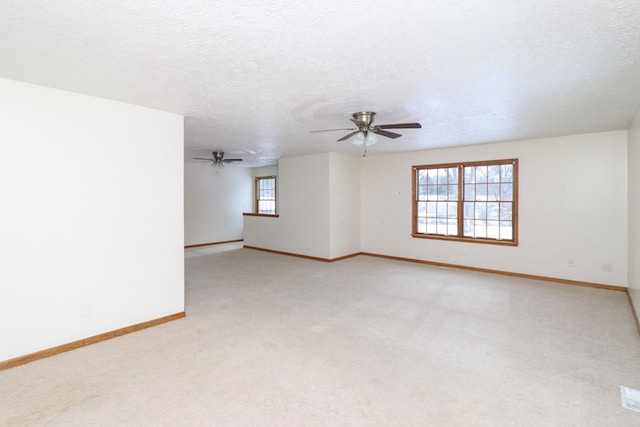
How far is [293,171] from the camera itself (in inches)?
301

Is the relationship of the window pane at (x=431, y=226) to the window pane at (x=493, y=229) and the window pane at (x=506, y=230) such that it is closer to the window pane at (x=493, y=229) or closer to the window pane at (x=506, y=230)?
the window pane at (x=493, y=229)

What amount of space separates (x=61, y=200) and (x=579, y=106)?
5.29m

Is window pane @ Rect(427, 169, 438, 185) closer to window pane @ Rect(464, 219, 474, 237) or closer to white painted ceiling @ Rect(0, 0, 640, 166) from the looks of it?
window pane @ Rect(464, 219, 474, 237)

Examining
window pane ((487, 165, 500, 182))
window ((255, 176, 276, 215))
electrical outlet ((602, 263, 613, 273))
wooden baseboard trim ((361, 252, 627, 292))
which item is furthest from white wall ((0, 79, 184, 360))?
window ((255, 176, 276, 215))

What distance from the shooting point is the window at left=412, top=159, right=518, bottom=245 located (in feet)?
19.0

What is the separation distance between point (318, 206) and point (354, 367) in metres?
4.70

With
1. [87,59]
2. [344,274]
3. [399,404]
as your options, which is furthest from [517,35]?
[344,274]

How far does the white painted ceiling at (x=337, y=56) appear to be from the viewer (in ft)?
5.59

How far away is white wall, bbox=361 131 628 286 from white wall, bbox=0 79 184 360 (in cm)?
506

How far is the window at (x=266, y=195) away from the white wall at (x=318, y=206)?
2384 mm

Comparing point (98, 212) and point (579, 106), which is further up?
point (579, 106)

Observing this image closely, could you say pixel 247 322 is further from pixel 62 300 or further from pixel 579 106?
pixel 579 106

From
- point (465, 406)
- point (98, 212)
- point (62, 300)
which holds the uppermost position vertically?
point (98, 212)

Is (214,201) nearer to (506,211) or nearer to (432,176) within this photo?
(432,176)
